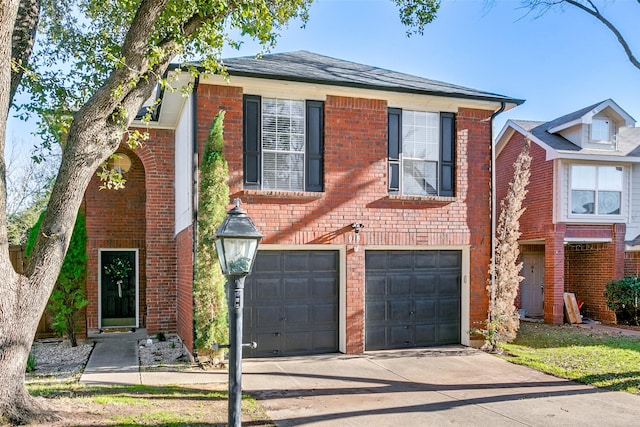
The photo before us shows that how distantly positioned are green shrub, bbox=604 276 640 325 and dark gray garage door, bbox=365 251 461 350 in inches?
276

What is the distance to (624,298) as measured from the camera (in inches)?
579

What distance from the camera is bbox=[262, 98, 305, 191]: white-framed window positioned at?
9.55 m

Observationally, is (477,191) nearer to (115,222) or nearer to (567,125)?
(567,125)

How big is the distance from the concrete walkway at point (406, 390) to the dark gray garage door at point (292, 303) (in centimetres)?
34

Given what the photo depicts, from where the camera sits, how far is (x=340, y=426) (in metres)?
6.04

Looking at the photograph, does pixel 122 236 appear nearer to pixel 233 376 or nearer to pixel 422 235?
pixel 422 235

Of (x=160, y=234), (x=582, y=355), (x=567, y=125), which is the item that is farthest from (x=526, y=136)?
(x=160, y=234)

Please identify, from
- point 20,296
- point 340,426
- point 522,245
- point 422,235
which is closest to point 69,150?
point 20,296

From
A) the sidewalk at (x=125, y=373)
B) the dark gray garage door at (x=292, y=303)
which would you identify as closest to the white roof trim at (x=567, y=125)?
the dark gray garage door at (x=292, y=303)

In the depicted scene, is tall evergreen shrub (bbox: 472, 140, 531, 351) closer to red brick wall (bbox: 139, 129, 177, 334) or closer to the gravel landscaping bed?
the gravel landscaping bed

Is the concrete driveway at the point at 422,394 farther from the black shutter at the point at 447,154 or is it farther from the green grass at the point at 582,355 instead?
the black shutter at the point at 447,154

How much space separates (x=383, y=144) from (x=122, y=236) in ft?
22.8

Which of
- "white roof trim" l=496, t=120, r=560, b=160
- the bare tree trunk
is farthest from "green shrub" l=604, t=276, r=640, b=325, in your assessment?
A: the bare tree trunk

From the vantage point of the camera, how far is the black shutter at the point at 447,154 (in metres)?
10.7
